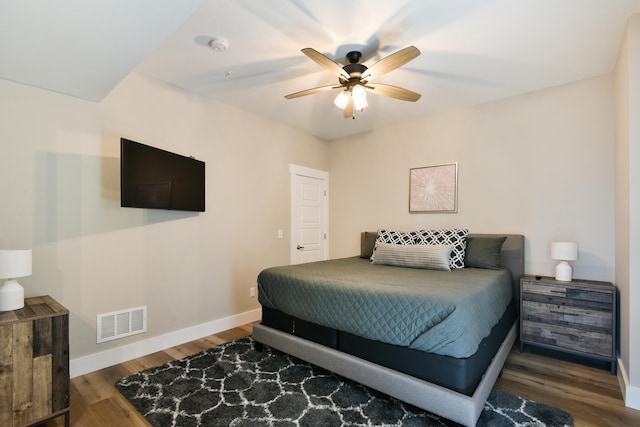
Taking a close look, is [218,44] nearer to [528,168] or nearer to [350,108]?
[350,108]

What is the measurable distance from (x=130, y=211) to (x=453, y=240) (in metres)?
3.27

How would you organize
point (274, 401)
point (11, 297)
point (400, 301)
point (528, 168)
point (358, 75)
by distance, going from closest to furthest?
1. point (11, 297)
2. point (400, 301)
3. point (274, 401)
4. point (358, 75)
5. point (528, 168)

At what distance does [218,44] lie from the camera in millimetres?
2338

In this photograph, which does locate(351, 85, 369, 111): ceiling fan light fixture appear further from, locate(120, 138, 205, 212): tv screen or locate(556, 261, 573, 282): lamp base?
locate(556, 261, 573, 282): lamp base

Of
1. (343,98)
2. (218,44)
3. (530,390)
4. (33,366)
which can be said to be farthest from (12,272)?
(530,390)

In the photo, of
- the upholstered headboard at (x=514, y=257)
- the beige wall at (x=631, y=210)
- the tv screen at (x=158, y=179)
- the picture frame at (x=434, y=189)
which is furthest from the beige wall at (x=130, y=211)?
the beige wall at (x=631, y=210)

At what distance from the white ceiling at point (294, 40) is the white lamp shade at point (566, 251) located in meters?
1.61

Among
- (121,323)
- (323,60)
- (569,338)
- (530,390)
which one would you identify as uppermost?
(323,60)

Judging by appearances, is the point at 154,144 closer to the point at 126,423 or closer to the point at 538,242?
the point at 126,423

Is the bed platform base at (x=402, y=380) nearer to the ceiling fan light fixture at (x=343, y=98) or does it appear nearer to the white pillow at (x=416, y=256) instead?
the white pillow at (x=416, y=256)

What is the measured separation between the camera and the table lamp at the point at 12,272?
1.82 meters

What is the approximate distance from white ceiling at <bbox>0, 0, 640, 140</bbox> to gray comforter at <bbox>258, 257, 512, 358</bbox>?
184cm

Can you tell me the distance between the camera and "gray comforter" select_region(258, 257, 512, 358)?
1826 mm

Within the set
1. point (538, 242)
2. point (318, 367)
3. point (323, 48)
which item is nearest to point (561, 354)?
point (538, 242)
